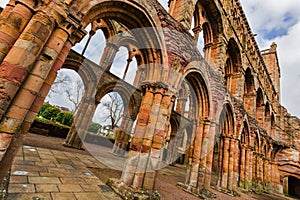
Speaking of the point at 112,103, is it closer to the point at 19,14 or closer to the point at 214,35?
the point at 214,35

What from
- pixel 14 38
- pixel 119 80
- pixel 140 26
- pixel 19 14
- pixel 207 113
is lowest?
pixel 14 38

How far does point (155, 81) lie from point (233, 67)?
9.79 meters

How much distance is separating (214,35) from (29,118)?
35.6 ft

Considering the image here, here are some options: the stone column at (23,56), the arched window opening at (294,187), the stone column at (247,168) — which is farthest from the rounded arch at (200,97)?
the arched window opening at (294,187)

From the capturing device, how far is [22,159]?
4.59 metres

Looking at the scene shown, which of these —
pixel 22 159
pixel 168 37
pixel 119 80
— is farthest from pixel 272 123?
pixel 22 159

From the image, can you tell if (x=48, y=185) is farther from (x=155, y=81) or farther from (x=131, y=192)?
(x=155, y=81)

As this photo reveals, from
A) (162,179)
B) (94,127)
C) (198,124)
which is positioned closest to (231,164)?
(198,124)

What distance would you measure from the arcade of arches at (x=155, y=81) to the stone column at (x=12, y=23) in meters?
0.01

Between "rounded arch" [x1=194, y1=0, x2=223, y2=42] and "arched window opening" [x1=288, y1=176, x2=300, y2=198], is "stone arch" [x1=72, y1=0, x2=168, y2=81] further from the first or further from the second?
"arched window opening" [x1=288, y1=176, x2=300, y2=198]

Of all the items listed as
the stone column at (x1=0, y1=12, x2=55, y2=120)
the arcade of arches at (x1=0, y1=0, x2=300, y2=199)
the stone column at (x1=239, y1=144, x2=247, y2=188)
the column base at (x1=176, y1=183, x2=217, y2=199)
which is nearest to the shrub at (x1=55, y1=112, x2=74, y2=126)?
the arcade of arches at (x1=0, y1=0, x2=300, y2=199)

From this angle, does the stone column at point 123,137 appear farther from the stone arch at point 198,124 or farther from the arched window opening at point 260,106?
the arched window opening at point 260,106

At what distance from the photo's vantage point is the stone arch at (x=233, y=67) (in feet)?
38.6

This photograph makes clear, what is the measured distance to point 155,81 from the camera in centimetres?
514
